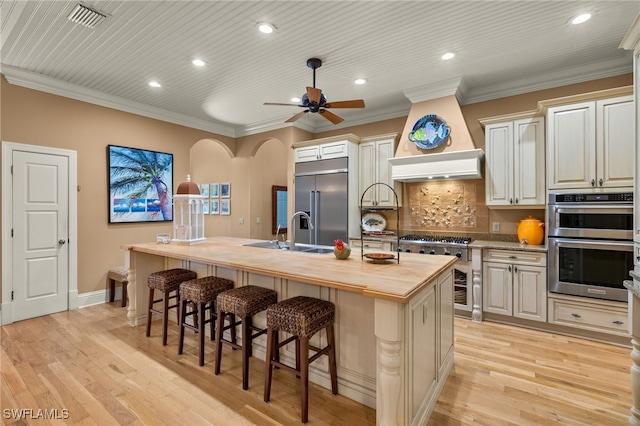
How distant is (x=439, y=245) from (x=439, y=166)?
102 cm

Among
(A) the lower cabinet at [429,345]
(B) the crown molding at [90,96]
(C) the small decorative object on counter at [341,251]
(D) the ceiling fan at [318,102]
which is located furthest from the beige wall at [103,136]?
(C) the small decorative object on counter at [341,251]

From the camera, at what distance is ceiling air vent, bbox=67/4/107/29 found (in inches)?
98.3

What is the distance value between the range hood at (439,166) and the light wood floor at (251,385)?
1898 mm

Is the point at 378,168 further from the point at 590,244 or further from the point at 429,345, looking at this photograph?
the point at 429,345

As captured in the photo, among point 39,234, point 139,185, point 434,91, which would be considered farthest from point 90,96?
point 434,91

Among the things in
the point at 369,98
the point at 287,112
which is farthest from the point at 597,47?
the point at 287,112

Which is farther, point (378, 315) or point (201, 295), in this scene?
point (201, 295)

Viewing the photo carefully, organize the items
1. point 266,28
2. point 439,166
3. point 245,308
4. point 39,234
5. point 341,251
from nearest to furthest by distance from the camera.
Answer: point 245,308 → point 341,251 → point 266,28 → point 39,234 → point 439,166

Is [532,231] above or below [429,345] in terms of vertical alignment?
above

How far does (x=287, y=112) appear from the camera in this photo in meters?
5.14

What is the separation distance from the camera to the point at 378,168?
15.5ft

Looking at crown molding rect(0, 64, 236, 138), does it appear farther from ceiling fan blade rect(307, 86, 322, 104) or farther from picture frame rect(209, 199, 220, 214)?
ceiling fan blade rect(307, 86, 322, 104)

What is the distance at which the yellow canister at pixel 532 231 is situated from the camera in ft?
11.8

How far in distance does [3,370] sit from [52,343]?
20.5 inches
